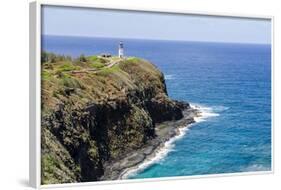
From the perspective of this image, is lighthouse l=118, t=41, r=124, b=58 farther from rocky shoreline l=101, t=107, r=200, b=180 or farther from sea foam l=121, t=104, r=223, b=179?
sea foam l=121, t=104, r=223, b=179

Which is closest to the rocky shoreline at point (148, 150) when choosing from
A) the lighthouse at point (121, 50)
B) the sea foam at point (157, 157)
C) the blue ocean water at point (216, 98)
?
the sea foam at point (157, 157)

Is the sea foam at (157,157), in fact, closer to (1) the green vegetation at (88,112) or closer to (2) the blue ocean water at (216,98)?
(2) the blue ocean water at (216,98)

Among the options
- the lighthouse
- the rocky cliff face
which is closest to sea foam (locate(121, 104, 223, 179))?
the rocky cliff face

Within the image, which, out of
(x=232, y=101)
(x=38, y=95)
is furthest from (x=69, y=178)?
(x=232, y=101)

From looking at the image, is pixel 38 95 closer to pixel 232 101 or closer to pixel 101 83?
pixel 101 83

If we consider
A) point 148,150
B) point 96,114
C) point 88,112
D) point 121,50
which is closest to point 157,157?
point 148,150
